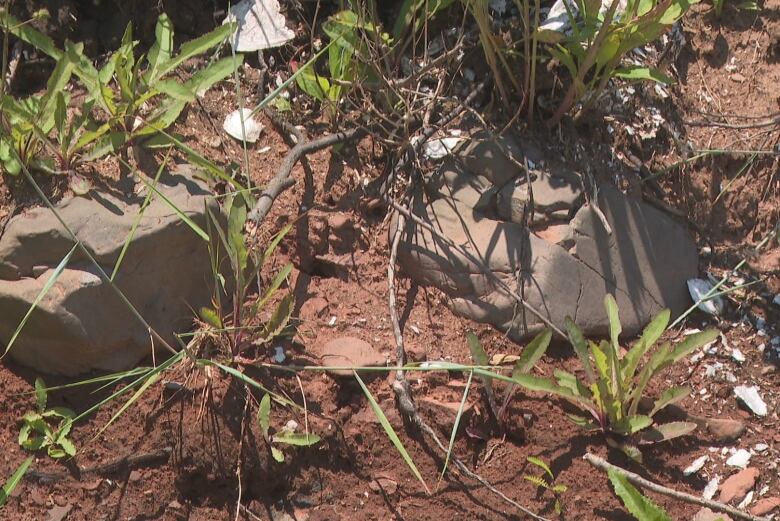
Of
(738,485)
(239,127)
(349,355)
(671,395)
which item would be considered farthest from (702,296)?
(239,127)

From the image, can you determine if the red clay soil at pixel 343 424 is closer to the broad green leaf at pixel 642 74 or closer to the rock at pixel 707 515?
the rock at pixel 707 515

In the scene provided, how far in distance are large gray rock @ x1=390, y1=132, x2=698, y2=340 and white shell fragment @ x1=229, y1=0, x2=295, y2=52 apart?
656 millimetres

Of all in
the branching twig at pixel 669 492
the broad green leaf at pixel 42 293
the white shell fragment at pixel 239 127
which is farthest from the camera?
the white shell fragment at pixel 239 127

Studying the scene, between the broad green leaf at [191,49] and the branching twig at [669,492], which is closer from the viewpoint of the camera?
the branching twig at [669,492]

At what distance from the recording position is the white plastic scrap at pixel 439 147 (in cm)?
274

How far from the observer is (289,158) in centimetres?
265

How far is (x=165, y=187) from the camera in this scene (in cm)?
244

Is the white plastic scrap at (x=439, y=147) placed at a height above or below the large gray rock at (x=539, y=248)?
above

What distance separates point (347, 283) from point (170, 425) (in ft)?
2.00

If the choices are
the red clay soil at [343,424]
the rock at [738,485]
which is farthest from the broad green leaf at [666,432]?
the rock at [738,485]

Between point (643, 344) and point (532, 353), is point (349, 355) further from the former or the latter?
point (643, 344)

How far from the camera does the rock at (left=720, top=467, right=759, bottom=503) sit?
2.40 m

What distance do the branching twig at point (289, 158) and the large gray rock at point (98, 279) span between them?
13 cm

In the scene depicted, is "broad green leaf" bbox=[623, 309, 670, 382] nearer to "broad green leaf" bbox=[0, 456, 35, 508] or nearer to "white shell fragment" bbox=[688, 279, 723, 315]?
"white shell fragment" bbox=[688, 279, 723, 315]
